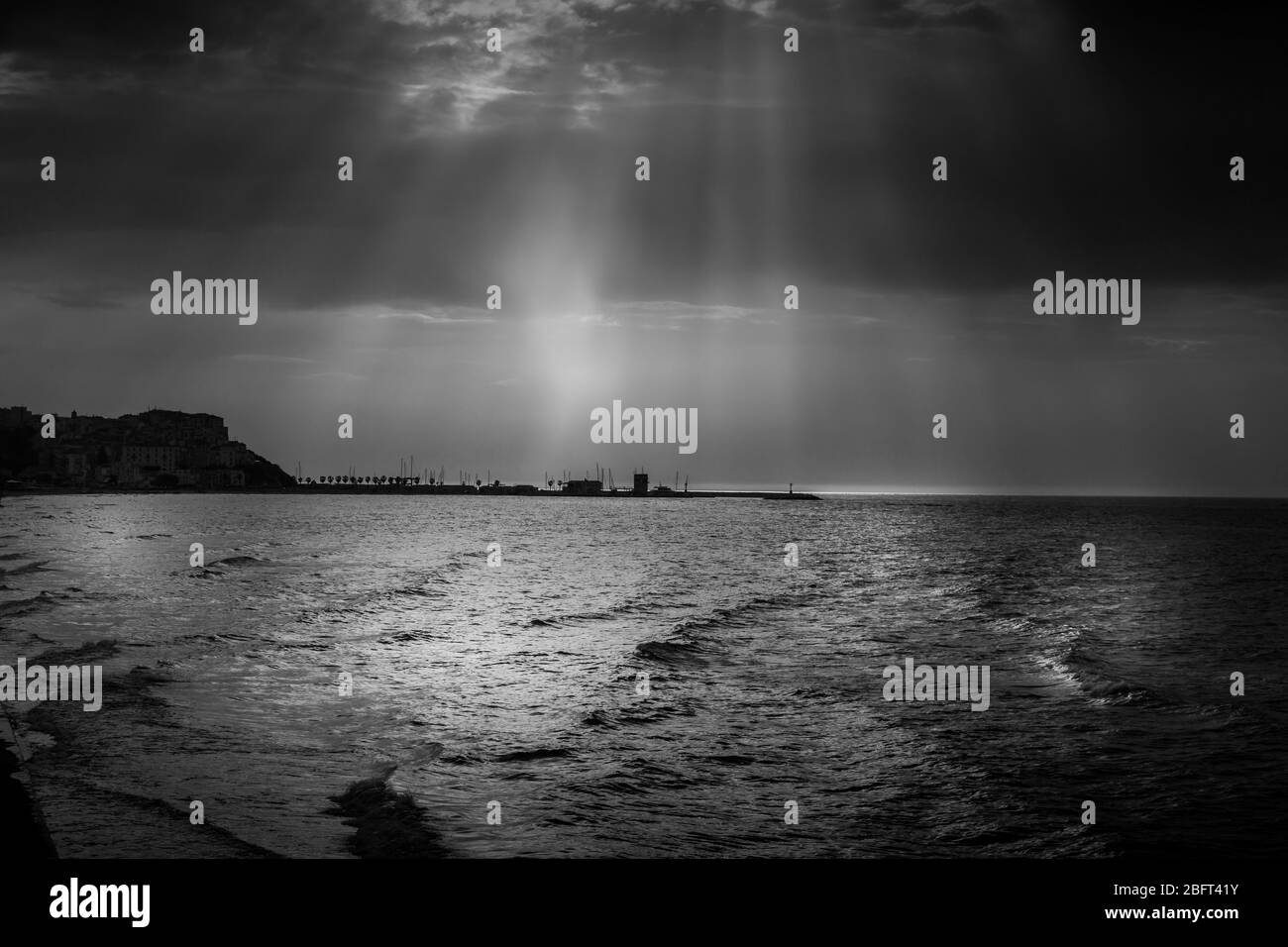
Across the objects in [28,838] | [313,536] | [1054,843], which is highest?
[313,536]

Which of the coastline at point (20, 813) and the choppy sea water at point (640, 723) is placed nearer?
the coastline at point (20, 813)

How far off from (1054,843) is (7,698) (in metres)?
21.1

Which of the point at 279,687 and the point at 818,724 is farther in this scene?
the point at 279,687

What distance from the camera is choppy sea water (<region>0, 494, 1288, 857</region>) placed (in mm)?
13367

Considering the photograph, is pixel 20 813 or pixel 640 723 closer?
pixel 20 813

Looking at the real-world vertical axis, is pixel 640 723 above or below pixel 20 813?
below

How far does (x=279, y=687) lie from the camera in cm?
2362

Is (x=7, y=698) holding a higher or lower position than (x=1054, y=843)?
higher

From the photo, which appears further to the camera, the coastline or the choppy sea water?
the choppy sea water

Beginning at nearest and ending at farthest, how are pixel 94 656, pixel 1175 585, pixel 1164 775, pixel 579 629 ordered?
pixel 1164 775 → pixel 94 656 → pixel 579 629 → pixel 1175 585

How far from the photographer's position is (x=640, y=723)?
20.5 m

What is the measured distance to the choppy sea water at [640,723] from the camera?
13367mm
